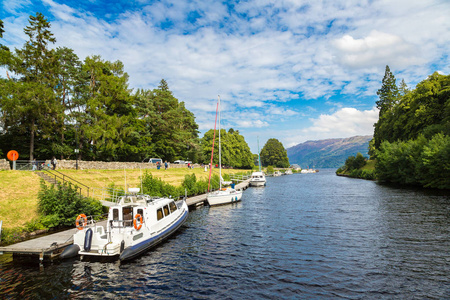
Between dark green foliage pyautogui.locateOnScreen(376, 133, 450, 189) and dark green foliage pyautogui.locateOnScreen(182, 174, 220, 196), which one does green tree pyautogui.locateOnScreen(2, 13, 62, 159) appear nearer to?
dark green foliage pyautogui.locateOnScreen(182, 174, 220, 196)

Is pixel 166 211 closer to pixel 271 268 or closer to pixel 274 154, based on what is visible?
pixel 271 268

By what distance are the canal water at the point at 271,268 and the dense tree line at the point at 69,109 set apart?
2696 centimetres

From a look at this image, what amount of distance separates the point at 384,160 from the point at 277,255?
63.3m

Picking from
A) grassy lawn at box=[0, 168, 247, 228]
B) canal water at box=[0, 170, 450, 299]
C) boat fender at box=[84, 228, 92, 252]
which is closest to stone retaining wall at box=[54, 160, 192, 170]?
grassy lawn at box=[0, 168, 247, 228]

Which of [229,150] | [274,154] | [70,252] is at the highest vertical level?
[274,154]

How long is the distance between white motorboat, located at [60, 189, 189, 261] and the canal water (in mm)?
800

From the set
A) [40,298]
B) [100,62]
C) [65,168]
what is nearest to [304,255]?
[40,298]

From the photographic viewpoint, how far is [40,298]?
Result: 11.2 metres

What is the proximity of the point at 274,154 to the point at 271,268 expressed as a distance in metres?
178

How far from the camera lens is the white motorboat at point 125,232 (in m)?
15.4

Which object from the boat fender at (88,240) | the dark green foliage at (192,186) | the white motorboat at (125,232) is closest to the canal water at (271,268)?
the white motorboat at (125,232)

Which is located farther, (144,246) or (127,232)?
(144,246)

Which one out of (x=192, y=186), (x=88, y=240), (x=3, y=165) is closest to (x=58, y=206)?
(x=88, y=240)

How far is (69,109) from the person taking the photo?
154 feet
